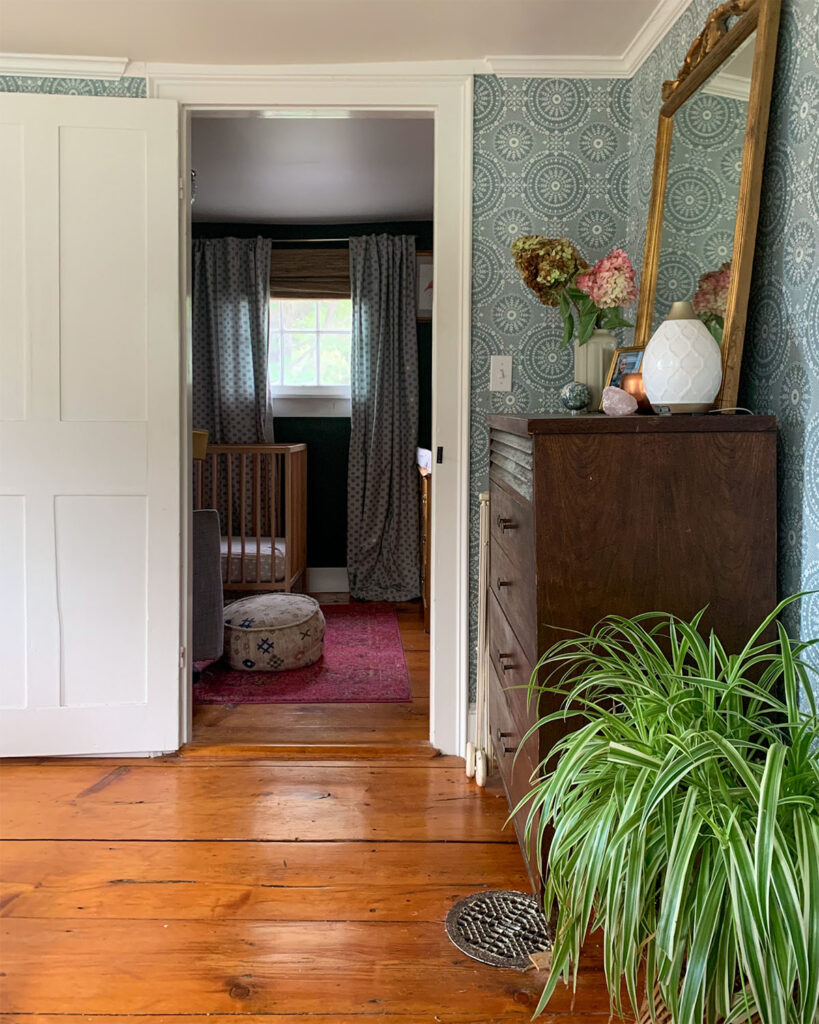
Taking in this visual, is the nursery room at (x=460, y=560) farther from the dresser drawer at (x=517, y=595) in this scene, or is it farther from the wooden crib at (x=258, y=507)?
the wooden crib at (x=258, y=507)

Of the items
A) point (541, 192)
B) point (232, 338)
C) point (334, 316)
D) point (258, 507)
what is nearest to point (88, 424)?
point (541, 192)

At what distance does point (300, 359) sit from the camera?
5.73m

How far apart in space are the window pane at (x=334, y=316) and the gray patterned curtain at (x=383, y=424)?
0.24 m

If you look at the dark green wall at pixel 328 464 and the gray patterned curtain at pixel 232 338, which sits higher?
the gray patterned curtain at pixel 232 338

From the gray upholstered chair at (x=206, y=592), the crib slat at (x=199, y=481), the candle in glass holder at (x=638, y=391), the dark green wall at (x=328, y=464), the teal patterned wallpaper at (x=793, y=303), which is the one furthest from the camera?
the dark green wall at (x=328, y=464)

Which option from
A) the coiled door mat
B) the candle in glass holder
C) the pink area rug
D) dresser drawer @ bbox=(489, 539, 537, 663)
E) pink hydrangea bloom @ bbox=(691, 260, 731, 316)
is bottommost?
the coiled door mat

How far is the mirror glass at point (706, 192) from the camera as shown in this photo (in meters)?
1.84

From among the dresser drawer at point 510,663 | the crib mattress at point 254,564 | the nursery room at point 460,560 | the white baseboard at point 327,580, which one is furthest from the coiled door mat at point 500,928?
the white baseboard at point 327,580

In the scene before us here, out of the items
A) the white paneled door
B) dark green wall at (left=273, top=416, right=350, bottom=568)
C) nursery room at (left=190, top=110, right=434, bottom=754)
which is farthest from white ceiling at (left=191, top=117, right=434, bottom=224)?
dark green wall at (left=273, top=416, right=350, bottom=568)

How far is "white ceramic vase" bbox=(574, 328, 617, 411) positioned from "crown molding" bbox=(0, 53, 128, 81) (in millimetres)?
1719

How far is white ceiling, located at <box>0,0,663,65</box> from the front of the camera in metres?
2.35

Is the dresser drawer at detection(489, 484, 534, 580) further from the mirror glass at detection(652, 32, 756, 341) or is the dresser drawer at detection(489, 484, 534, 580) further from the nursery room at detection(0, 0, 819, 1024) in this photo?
the mirror glass at detection(652, 32, 756, 341)

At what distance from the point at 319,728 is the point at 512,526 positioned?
4.90ft

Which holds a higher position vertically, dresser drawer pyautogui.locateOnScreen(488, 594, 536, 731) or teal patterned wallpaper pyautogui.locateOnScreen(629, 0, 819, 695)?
teal patterned wallpaper pyautogui.locateOnScreen(629, 0, 819, 695)
